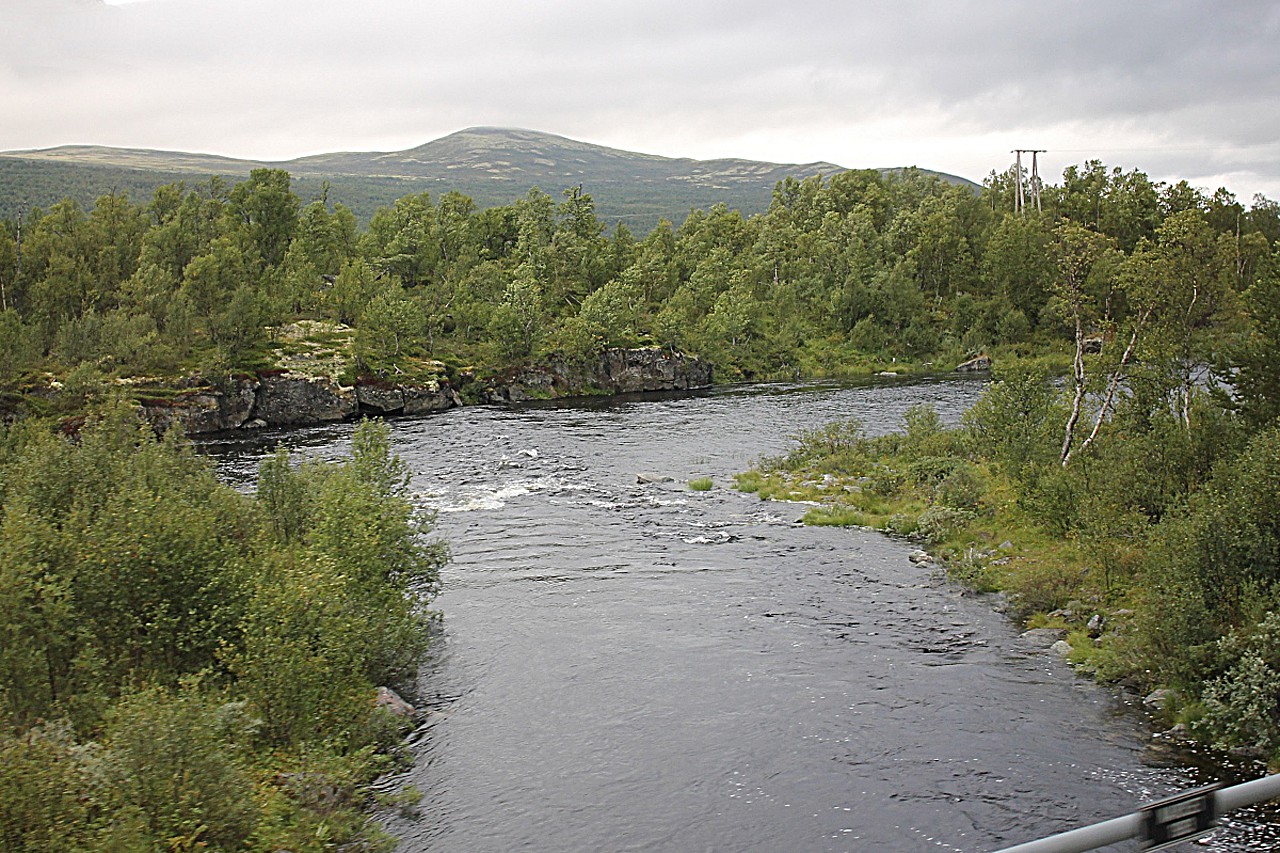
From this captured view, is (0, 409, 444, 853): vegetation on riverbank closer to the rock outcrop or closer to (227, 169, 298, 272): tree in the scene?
(227, 169, 298, 272): tree

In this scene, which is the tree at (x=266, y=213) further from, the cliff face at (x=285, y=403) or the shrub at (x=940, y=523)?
the shrub at (x=940, y=523)

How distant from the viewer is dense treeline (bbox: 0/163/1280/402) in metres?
81.1

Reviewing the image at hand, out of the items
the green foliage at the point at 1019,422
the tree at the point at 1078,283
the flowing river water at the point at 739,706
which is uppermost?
the tree at the point at 1078,283

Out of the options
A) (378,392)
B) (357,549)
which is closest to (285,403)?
(378,392)

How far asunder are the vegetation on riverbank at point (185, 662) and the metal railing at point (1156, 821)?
12.6 metres

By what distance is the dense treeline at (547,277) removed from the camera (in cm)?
8112

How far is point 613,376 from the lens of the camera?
9544 centimetres

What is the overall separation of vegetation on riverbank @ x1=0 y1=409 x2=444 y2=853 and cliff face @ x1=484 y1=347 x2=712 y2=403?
6528 centimetres

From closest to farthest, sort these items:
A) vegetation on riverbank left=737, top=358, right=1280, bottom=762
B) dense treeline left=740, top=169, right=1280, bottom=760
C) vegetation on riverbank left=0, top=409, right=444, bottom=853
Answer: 1. vegetation on riverbank left=0, top=409, right=444, bottom=853
2. vegetation on riverbank left=737, top=358, right=1280, bottom=762
3. dense treeline left=740, top=169, right=1280, bottom=760

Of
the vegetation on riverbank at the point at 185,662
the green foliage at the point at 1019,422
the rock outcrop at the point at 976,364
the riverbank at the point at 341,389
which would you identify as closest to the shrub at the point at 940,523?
the green foliage at the point at 1019,422

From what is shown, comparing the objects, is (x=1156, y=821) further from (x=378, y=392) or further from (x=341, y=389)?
(x=378, y=392)

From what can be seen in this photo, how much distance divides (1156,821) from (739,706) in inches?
739

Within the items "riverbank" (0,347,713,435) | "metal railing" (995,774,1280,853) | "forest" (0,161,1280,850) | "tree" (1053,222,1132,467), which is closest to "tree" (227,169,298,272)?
"riverbank" (0,347,713,435)

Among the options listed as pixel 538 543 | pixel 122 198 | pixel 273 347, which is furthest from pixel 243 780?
pixel 122 198
